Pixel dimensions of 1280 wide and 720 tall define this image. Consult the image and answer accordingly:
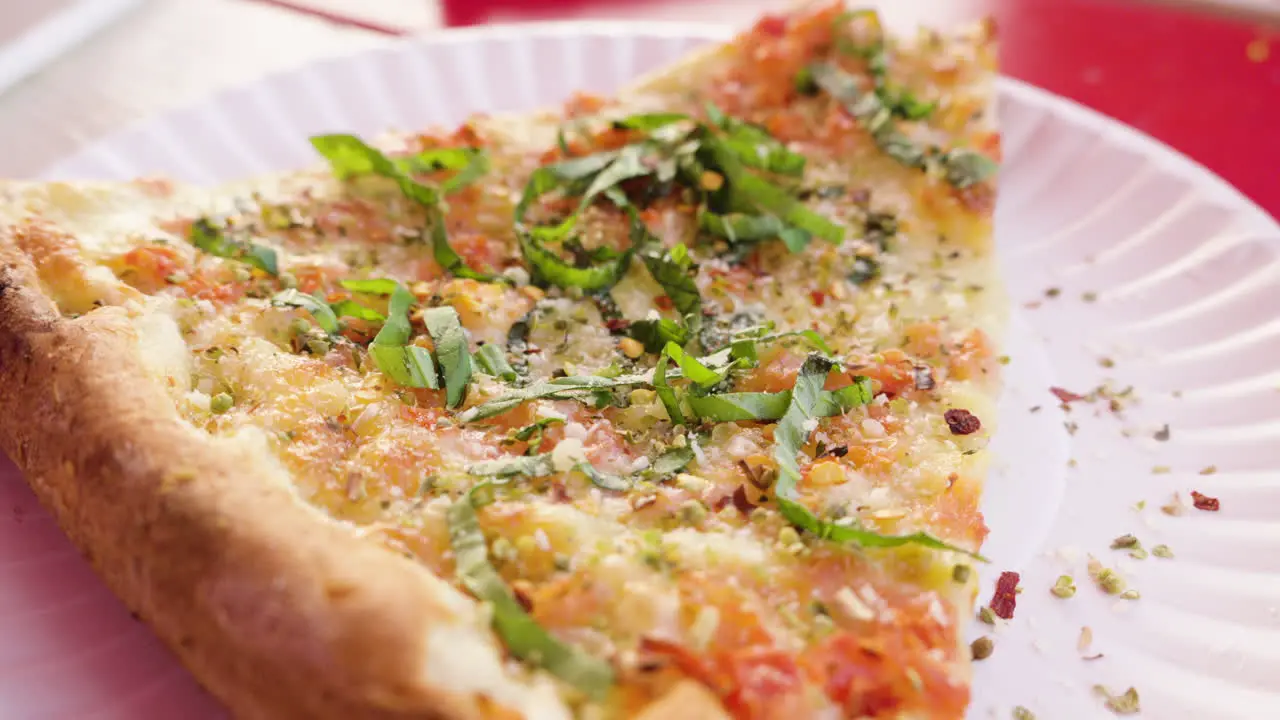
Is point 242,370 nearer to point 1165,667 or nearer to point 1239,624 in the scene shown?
point 1165,667

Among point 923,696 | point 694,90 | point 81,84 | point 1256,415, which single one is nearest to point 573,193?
point 694,90

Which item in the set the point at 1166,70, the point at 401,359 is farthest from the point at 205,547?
the point at 1166,70

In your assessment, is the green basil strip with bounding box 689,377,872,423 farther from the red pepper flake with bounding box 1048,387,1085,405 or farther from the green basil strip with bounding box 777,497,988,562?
the red pepper flake with bounding box 1048,387,1085,405

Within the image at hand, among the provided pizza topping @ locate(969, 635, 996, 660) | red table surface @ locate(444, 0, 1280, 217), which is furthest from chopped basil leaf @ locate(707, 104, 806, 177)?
red table surface @ locate(444, 0, 1280, 217)

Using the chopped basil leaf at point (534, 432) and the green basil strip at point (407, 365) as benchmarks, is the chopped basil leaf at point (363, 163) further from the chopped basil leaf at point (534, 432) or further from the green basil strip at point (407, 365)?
the chopped basil leaf at point (534, 432)

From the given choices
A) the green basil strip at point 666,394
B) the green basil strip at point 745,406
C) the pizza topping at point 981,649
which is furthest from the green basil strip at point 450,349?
the pizza topping at point 981,649

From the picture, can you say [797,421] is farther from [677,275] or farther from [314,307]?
[314,307]
